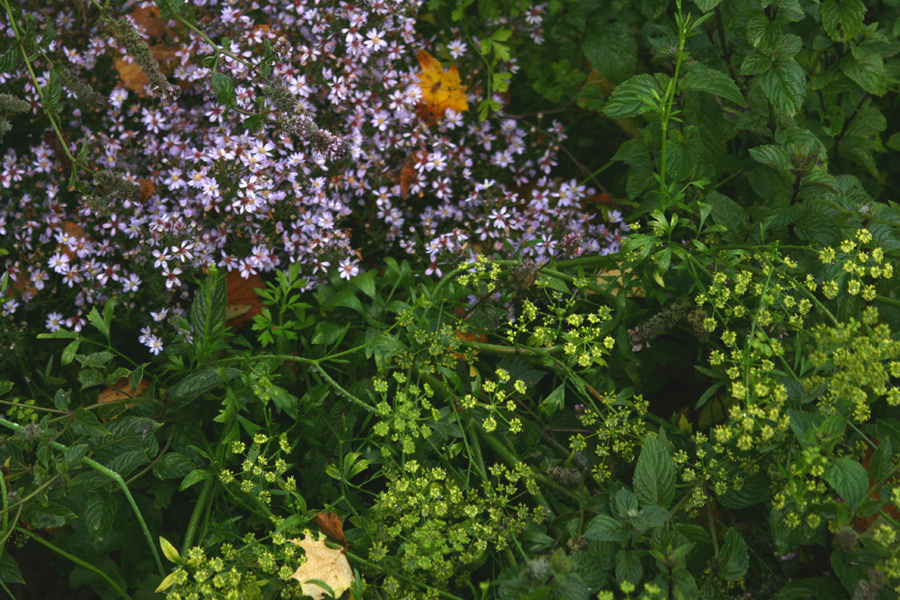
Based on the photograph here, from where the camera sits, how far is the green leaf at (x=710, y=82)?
1.75 m

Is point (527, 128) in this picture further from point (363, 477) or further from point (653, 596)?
point (653, 596)

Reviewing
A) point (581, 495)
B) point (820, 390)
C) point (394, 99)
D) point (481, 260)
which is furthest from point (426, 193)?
point (820, 390)

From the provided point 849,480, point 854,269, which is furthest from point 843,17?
point 849,480

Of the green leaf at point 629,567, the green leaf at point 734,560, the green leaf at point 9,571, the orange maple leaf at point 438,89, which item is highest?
the orange maple leaf at point 438,89

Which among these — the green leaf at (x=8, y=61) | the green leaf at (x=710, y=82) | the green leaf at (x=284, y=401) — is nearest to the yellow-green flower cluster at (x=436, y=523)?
the green leaf at (x=284, y=401)

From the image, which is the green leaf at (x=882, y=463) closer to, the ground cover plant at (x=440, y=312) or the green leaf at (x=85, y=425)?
the ground cover plant at (x=440, y=312)

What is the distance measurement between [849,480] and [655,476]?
1.17 feet

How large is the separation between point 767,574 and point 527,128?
5.62 ft

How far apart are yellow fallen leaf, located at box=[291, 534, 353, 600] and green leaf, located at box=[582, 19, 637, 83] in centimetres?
173

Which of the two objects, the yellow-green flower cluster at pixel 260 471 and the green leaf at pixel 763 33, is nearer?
the yellow-green flower cluster at pixel 260 471

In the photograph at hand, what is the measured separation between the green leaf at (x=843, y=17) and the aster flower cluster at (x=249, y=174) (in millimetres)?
835

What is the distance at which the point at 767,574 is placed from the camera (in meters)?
1.70

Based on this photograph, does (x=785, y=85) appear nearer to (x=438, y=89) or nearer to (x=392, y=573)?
(x=438, y=89)

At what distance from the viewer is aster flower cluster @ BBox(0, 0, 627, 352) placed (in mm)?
2002
